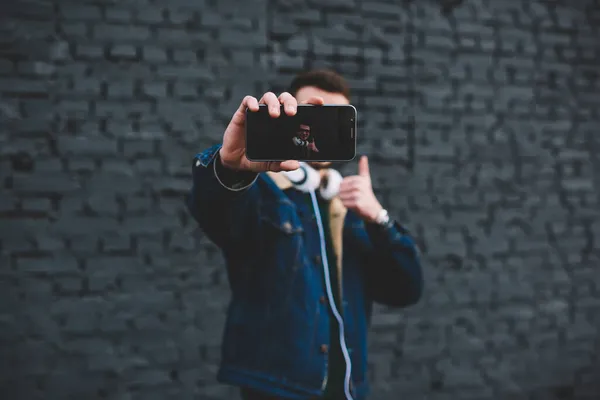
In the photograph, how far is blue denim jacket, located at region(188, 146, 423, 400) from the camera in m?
2.03

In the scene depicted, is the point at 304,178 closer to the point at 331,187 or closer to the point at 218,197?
the point at 331,187

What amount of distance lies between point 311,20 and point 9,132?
1765 millimetres

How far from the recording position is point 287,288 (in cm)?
206

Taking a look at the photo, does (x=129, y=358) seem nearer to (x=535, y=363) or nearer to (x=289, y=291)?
(x=289, y=291)

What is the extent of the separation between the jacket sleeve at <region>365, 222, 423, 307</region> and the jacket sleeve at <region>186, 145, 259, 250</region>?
1.56ft

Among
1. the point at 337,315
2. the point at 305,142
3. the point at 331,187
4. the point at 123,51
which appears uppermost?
the point at 123,51

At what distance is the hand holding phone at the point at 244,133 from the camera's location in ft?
5.06

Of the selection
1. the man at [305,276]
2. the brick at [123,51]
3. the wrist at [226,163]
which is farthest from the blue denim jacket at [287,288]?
the brick at [123,51]

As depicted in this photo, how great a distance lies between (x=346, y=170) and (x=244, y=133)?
225 centimetres

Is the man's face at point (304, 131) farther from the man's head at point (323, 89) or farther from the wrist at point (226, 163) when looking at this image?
the man's head at point (323, 89)

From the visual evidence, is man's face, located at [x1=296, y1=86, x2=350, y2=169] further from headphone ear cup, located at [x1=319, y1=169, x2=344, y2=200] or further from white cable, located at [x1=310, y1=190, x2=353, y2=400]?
white cable, located at [x1=310, y1=190, x2=353, y2=400]

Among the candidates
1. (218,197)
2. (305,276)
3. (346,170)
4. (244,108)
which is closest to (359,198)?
(305,276)

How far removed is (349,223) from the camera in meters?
2.25

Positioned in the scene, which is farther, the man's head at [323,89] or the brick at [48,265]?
the brick at [48,265]
